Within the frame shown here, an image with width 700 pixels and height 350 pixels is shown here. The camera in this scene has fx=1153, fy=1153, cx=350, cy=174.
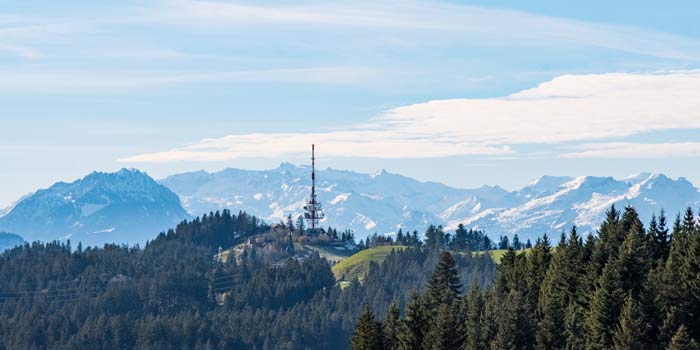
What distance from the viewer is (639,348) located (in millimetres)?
107562

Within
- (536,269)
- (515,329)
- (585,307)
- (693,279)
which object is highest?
(693,279)

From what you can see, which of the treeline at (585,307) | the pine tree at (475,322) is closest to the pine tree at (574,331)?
the treeline at (585,307)

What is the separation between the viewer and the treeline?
372 feet

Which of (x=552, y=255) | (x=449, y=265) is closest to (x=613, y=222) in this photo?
(x=552, y=255)

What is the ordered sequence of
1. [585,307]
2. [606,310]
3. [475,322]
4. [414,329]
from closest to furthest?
[606,310] < [585,307] < [475,322] < [414,329]

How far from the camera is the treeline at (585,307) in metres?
113

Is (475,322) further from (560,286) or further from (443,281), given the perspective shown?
(443,281)

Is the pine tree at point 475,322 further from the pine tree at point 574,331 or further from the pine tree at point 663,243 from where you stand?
the pine tree at point 663,243

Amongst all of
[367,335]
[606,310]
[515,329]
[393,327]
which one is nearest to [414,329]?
[393,327]

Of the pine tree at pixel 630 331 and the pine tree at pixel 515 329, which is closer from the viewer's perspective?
the pine tree at pixel 630 331

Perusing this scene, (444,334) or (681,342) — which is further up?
(681,342)

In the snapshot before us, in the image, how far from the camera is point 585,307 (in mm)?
129250

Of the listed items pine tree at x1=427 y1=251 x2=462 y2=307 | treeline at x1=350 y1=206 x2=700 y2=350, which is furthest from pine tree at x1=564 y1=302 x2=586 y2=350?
pine tree at x1=427 y1=251 x2=462 y2=307

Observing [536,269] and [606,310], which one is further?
[536,269]
